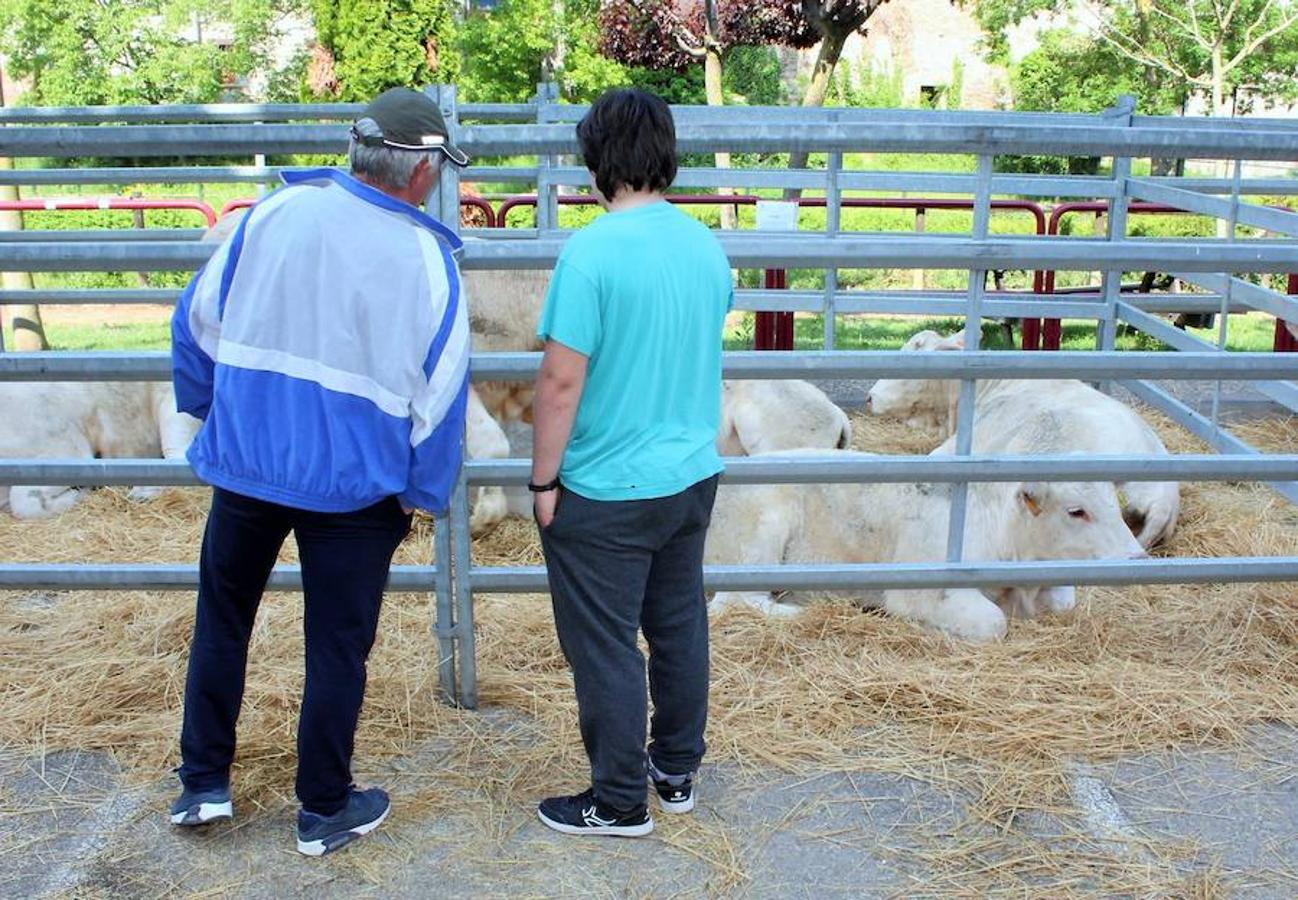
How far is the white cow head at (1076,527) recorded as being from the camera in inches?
197

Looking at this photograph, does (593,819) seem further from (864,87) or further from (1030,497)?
(864,87)

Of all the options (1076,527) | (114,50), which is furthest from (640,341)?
(114,50)

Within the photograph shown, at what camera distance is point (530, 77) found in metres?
23.1

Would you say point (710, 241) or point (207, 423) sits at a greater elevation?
point (710, 241)

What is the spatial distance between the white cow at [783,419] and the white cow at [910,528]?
97cm

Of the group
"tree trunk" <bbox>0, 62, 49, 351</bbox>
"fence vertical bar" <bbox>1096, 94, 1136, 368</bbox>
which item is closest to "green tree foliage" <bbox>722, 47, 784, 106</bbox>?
"tree trunk" <bbox>0, 62, 49, 351</bbox>

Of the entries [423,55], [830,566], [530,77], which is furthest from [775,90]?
[830,566]

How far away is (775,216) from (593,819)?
4349 mm

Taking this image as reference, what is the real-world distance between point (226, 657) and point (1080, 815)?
7.20ft

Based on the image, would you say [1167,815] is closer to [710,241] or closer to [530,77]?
[710,241]

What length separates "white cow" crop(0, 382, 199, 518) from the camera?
6.27 m

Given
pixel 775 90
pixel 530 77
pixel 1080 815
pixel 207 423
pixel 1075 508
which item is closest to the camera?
pixel 207 423

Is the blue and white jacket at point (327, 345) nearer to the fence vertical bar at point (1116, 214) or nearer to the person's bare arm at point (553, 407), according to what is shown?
the person's bare arm at point (553, 407)

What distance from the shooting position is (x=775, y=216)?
6.95 metres
